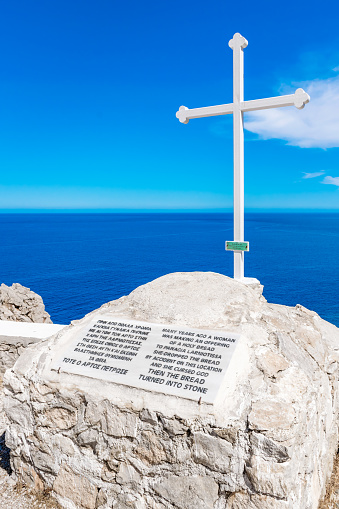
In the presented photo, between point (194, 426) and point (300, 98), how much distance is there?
4824mm

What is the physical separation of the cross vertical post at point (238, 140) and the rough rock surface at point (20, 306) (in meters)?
5.32

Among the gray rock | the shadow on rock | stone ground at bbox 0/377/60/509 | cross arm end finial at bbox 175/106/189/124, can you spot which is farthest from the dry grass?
cross arm end finial at bbox 175/106/189/124

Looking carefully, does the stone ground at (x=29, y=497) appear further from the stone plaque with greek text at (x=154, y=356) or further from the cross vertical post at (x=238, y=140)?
the cross vertical post at (x=238, y=140)

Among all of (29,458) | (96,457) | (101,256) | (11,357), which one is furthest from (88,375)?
(101,256)

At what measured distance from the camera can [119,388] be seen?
3.53 meters

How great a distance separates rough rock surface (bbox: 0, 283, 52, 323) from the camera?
347 inches

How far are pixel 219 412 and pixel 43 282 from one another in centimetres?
3473

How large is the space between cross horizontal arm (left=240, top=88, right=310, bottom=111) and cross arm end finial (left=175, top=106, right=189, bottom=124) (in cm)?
105

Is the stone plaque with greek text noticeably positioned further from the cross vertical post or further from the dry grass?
the cross vertical post

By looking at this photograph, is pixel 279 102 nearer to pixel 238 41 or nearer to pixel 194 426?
pixel 238 41

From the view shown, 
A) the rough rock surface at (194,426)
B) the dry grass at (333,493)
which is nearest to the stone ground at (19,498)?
the rough rock surface at (194,426)

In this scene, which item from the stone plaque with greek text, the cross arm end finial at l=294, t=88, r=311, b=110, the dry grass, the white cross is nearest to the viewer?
the stone plaque with greek text

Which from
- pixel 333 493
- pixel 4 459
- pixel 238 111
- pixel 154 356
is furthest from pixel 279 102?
pixel 4 459

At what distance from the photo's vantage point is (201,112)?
21.4 feet
